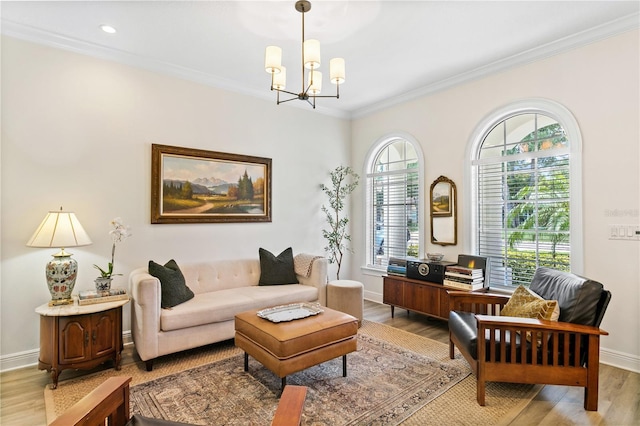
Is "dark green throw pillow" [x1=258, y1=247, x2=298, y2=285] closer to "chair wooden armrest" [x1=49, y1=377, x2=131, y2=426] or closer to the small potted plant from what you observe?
the small potted plant

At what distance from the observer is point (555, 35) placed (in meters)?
3.15

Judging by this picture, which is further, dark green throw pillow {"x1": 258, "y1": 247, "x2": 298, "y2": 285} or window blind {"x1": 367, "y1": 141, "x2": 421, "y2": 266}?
window blind {"x1": 367, "y1": 141, "x2": 421, "y2": 266}

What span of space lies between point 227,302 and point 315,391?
4.10ft

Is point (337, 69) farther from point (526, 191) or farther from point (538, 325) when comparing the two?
point (526, 191)

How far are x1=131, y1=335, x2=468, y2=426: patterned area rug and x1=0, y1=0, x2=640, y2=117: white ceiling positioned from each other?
2990mm

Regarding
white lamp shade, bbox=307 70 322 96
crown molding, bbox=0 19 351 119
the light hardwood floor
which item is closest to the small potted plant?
the light hardwood floor

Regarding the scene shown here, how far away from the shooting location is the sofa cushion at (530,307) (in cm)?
236

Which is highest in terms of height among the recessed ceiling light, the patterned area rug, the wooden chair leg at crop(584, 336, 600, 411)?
the recessed ceiling light

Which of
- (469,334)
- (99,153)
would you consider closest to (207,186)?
(99,153)

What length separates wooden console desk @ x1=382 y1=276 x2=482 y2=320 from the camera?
12.3ft

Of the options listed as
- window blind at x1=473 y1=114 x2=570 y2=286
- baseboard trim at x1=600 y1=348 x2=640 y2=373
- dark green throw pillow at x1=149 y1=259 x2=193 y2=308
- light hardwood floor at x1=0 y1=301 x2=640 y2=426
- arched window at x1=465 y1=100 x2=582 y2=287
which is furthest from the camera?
window blind at x1=473 y1=114 x2=570 y2=286

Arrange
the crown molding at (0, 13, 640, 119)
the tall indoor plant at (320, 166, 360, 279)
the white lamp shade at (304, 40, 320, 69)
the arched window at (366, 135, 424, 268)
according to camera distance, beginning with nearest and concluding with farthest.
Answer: the white lamp shade at (304, 40, 320, 69)
the crown molding at (0, 13, 640, 119)
the arched window at (366, 135, 424, 268)
the tall indoor plant at (320, 166, 360, 279)

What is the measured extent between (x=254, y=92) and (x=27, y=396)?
376 cm

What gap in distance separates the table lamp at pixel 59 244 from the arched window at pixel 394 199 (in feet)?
12.5
